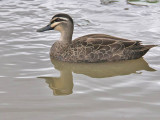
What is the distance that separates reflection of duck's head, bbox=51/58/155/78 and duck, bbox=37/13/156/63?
14cm

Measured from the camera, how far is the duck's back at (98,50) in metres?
8.67

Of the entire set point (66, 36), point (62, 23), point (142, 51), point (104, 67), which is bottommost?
point (104, 67)

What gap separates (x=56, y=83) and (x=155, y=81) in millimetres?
2001

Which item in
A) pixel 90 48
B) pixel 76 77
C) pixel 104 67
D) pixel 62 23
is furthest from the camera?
pixel 62 23

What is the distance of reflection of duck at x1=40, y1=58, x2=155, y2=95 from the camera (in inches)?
291

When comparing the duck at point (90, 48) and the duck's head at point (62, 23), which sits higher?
the duck's head at point (62, 23)

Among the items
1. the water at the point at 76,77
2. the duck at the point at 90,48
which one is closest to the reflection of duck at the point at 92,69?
the water at the point at 76,77

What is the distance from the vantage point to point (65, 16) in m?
9.00

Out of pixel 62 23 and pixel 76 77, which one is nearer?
pixel 76 77

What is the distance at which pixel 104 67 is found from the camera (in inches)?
333

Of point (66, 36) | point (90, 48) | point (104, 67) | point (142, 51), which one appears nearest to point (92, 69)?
point (104, 67)

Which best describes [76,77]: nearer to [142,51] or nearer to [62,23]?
[62,23]

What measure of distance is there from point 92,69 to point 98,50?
61 centimetres

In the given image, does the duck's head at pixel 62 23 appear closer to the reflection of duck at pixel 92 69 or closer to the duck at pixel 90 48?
the duck at pixel 90 48
